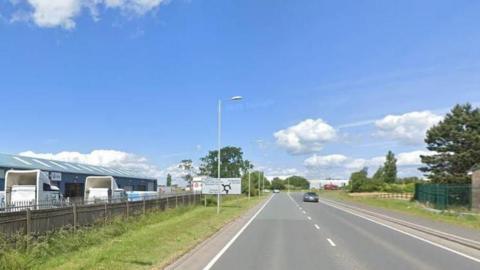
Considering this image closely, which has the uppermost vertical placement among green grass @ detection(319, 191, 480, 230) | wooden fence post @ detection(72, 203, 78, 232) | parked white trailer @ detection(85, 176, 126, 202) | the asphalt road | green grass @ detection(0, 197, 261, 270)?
parked white trailer @ detection(85, 176, 126, 202)

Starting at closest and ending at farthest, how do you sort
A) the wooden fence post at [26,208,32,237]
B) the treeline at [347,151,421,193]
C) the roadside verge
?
the roadside verge → the wooden fence post at [26,208,32,237] → the treeline at [347,151,421,193]

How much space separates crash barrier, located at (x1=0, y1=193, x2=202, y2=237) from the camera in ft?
51.0

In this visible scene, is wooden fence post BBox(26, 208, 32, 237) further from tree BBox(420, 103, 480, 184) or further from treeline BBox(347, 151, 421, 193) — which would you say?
treeline BBox(347, 151, 421, 193)

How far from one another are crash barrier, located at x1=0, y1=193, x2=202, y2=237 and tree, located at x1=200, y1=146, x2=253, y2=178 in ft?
402

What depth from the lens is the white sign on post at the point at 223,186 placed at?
58.1 metres

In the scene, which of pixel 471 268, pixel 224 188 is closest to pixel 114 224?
pixel 471 268

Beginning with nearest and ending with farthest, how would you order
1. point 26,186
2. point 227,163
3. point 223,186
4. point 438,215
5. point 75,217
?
point 75,217 → point 26,186 → point 438,215 → point 223,186 → point 227,163

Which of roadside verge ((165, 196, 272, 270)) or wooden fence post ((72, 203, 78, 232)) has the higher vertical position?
wooden fence post ((72, 203, 78, 232))

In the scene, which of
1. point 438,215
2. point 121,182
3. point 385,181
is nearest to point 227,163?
point 385,181

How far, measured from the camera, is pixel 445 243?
21672mm

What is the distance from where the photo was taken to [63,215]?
2000 cm

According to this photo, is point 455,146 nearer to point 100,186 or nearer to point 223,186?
point 223,186

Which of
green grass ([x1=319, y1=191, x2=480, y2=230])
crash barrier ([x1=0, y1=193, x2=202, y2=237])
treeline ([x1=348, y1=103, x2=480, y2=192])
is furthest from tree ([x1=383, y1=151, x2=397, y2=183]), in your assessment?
crash barrier ([x1=0, y1=193, x2=202, y2=237])

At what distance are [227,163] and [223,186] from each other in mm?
105860
